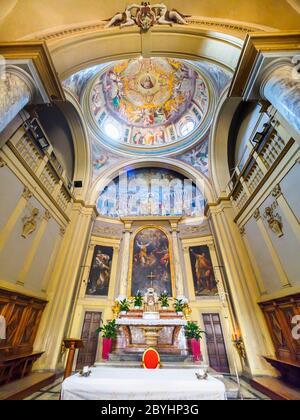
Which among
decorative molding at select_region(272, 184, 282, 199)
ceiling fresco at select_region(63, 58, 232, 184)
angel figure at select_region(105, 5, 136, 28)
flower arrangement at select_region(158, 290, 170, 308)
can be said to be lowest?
flower arrangement at select_region(158, 290, 170, 308)

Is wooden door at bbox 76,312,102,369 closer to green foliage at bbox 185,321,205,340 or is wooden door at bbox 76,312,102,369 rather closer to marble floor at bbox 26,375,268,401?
marble floor at bbox 26,375,268,401

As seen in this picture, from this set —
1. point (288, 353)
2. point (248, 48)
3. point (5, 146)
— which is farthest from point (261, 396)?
point (5, 146)

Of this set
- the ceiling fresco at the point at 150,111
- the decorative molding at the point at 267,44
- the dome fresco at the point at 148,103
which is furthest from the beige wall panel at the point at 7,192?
the dome fresco at the point at 148,103

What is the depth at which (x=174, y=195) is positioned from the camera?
1214 centimetres

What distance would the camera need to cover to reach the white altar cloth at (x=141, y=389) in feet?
8.96

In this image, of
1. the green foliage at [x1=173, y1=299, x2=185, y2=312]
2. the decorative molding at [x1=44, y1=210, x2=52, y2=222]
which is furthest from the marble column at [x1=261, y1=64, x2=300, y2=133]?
the decorative molding at [x1=44, y1=210, x2=52, y2=222]

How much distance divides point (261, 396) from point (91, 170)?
10841mm

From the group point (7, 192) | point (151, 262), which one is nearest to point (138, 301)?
point (151, 262)

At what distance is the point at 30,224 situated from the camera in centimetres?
608

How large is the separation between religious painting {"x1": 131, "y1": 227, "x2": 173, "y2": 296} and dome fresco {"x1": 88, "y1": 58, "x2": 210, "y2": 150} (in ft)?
18.7

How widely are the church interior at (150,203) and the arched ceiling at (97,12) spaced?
0.11ft

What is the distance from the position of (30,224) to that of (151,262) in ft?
18.8

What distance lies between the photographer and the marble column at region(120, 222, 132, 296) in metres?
8.89

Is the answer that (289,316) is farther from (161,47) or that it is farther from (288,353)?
(161,47)
